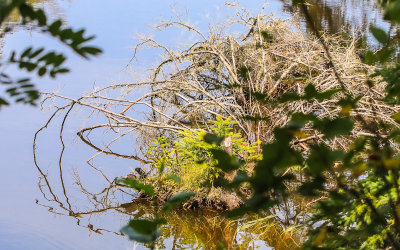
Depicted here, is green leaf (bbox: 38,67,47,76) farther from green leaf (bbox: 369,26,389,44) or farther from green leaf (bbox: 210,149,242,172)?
green leaf (bbox: 369,26,389,44)

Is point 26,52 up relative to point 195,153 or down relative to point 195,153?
up

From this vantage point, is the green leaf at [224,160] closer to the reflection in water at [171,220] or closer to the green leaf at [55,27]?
the green leaf at [55,27]

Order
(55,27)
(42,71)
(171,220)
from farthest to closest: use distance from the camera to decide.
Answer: (171,220), (42,71), (55,27)

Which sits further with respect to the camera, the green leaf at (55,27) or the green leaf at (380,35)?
the green leaf at (380,35)

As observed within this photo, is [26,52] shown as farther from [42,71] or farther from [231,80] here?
[231,80]

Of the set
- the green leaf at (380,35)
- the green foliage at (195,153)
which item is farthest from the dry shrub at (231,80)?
the green leaf at (380,35)

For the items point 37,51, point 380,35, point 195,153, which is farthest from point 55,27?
point 195,153

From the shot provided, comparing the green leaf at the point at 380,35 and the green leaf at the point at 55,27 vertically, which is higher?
the green leaf at the point at 55,27

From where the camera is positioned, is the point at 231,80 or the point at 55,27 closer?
the point at 55,27

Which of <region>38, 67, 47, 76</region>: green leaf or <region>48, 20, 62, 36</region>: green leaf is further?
<region>38, 67, 47, 76</region>: green leaf

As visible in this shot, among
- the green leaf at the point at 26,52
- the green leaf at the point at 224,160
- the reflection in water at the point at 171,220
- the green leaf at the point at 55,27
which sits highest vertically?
the green leaf at the point at 55,27

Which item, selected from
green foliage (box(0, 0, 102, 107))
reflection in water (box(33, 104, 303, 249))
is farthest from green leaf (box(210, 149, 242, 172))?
reflection in water (box(33, 104, 303, 249))

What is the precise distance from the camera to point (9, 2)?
722mm

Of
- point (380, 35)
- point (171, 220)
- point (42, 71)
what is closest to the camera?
point (42, 71)
